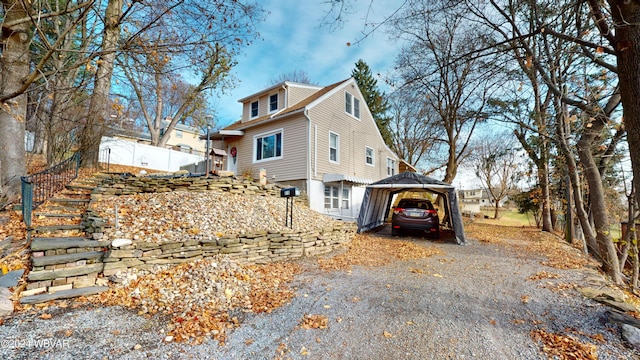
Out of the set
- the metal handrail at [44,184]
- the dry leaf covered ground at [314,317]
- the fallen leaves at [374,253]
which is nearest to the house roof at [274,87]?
the metal handrail at [44,184]

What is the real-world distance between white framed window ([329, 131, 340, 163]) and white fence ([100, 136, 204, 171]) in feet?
40.7

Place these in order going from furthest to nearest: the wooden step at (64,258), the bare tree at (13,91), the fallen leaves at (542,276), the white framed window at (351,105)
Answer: the white framed window at (351,105)
the fallen leaves at (542,276)
the bare tree at (13,91)
the wooden step at (64,258)

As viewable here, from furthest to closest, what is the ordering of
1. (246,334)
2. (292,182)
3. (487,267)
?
(292,182), (487,267), (246,334)

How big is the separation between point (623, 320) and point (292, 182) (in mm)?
10055

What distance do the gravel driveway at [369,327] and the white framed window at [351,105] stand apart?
1112 cm

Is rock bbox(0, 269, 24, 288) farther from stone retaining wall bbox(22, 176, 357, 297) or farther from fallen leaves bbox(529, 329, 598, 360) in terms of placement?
fallen leaves bbox(529, 329, 598, 360)

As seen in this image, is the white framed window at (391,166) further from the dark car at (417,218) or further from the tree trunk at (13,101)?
the tree trunk at (13,101)

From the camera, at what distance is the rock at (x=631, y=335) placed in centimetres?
273

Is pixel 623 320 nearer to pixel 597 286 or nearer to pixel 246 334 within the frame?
pixel 597 286

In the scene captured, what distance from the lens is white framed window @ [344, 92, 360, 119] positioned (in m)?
14.1

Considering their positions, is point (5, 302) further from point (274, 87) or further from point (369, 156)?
point (369, 156)

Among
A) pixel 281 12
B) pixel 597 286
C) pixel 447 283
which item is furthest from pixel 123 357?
pixel 597 286

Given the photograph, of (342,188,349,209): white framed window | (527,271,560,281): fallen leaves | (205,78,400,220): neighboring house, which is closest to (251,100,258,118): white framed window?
(205,78,400,220): neighboring house

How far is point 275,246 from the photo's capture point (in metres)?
5.89
